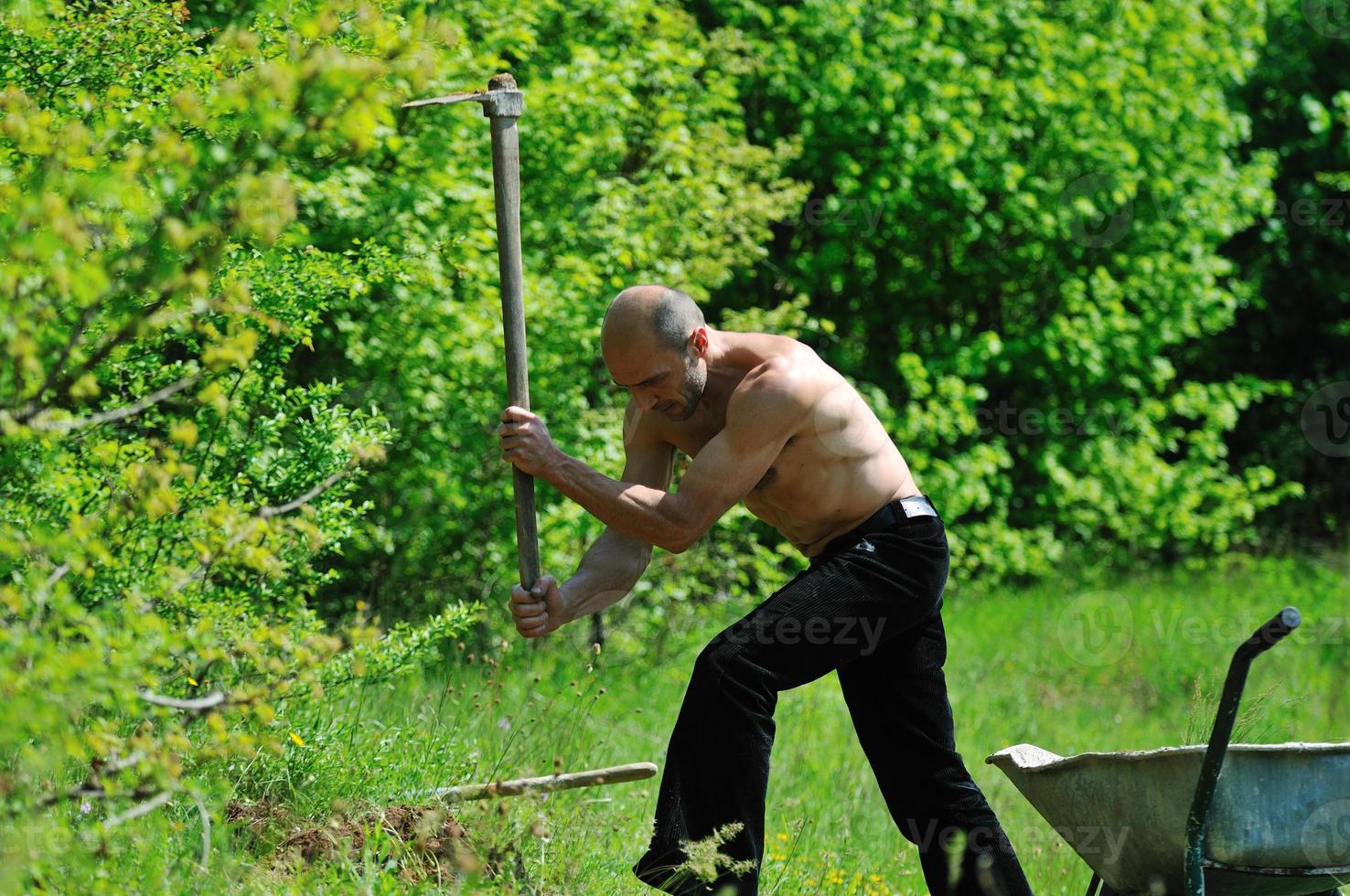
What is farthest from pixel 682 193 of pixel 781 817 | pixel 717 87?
pixel 781 817

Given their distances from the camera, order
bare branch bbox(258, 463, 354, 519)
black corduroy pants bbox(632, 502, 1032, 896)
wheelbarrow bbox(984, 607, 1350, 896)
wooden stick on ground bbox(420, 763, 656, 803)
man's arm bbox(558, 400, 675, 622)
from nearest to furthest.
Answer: bare branch bbox(258, 463, 354, 519) < wheelbarrow bbox(984, 607, 1350, 896) < black corduroy pants bbox(632, 502, 1032, 896) < wooden stick on ground bbox(420, 763, 656, 803) < man's arm bbox(558, 400, 675, 622)

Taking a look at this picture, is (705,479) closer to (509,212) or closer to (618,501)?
(618,501)

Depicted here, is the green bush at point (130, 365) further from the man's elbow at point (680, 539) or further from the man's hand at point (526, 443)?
the man's elbow at point (680, 539)

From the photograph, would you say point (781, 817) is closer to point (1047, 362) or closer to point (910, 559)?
point (910, 559)

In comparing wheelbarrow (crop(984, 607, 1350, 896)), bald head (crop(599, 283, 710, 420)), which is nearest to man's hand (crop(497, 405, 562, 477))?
bald head (crop(599, 283, 710, 420))

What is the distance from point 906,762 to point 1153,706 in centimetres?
486

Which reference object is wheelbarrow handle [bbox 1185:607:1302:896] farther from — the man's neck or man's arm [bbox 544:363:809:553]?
the man's neck

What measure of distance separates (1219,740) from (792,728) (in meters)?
3.98

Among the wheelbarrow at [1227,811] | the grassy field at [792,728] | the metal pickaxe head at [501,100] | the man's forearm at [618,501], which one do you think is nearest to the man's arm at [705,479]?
the man's forearm at [618,501]

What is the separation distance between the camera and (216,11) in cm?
616

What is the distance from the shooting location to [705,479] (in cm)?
374

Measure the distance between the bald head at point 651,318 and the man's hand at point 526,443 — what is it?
314mm

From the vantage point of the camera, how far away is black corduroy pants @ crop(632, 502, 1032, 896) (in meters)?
3.48

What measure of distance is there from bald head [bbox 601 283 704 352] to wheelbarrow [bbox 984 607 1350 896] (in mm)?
1471
